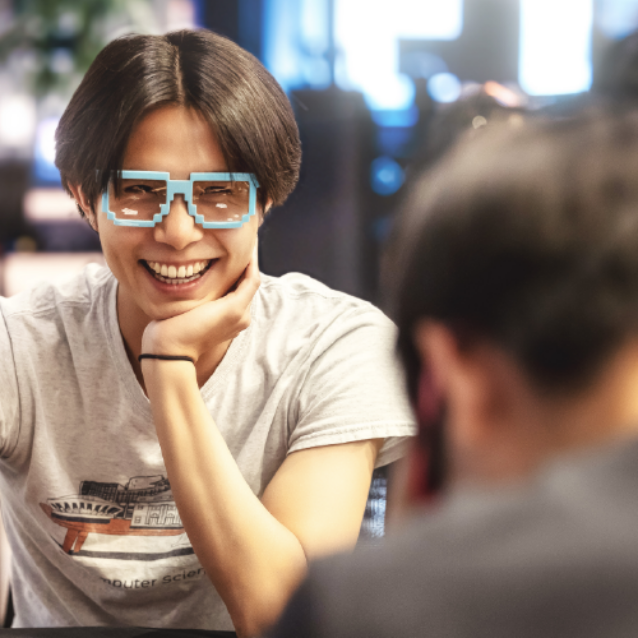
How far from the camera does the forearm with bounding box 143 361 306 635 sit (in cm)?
98

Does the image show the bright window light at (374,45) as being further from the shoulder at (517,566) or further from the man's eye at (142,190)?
the shoulder at (517,566)

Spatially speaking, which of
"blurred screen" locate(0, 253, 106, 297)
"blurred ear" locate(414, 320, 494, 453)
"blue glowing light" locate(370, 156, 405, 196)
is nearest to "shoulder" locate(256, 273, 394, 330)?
"blurred ear" locate(414, 320, 494, 453)

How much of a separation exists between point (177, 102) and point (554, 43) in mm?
2820

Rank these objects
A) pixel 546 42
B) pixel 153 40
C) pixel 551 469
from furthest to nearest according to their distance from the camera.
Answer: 1. pixel 546 42
2. pixel 153 40
3. pixel 551 469


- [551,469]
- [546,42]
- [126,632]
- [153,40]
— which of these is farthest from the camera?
[546,42]

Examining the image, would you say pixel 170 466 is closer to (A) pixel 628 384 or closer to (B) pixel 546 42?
(A) pixel 628 384

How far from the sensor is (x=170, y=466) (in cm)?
102

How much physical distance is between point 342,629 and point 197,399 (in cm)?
59

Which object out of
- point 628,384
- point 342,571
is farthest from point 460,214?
point 342,571

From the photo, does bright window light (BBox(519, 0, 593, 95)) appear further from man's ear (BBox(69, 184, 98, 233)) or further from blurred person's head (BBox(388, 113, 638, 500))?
blurred person's head (BBox(388, 113, 638, 500))

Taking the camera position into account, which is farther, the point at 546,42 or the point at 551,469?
the point at 546,42

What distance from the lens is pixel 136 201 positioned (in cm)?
113

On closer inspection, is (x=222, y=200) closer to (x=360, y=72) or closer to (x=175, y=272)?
(x=175, y=272)

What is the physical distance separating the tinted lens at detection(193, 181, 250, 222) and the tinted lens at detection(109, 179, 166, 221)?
0.21ft
